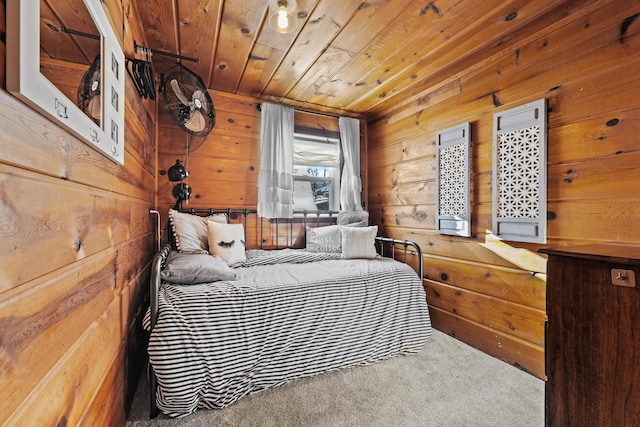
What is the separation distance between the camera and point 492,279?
6.92ft

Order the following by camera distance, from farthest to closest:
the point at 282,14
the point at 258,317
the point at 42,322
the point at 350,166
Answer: the point at 350,166 < the point at 258,317 < the point at 282,14 < the point at 42,322

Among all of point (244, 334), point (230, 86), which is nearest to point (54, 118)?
point (244, 334)

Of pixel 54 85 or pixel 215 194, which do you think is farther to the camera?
pixel 215 194

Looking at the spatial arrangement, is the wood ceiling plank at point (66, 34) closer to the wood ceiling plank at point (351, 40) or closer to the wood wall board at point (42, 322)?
the wood wall board at point (42, 322)

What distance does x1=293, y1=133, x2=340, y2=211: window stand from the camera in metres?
3.22

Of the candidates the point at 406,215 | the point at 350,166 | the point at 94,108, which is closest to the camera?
the point at 94,108

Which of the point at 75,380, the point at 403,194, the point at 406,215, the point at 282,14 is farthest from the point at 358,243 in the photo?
the point at 75,380

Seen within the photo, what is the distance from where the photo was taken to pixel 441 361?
2.03 m

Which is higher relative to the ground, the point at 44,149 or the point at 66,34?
the point at 66,34

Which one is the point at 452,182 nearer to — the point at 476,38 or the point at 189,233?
the point at 476,38

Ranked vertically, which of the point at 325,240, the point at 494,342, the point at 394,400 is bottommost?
the point at 394,400

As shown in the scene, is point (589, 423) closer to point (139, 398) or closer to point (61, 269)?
point (61, 269)

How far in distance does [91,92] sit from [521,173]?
90.1 inches

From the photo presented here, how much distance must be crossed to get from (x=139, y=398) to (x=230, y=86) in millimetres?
2466
